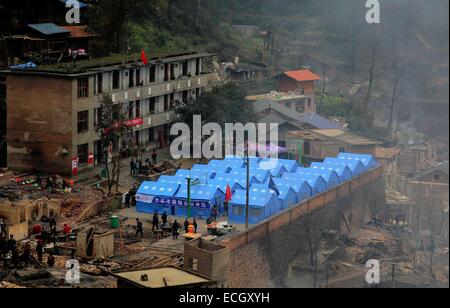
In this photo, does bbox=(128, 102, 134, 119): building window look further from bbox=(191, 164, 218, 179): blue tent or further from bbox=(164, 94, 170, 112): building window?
bbox=(191, 164, 218, 179): blue tent

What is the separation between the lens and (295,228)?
965 inches

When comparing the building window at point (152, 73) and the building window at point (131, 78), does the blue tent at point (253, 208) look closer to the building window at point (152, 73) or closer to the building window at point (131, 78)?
the building window at point (131, 78)

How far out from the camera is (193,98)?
30.0 m

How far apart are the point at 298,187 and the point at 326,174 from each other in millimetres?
A: 1854

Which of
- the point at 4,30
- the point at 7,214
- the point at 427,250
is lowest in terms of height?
the point at 427,250

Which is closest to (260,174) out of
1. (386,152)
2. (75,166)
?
(75,166)


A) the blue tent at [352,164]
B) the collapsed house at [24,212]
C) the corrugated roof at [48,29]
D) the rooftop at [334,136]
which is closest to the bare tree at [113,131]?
the collapsed house at [24,212]

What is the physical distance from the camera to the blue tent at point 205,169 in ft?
83.7

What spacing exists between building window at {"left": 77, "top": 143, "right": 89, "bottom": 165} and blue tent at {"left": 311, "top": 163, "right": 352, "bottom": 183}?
5.43 metres

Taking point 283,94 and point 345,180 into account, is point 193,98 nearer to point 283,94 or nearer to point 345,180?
point 345,180

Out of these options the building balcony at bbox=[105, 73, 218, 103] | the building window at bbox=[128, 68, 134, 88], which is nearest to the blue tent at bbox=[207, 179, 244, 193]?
the building balcony at bbox=[105, 73, 218, 103]

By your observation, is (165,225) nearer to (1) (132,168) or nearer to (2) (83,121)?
(1) (132,168)

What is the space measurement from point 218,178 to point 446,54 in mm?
8492

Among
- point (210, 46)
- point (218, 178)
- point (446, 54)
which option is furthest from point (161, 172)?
point (210, 46)
